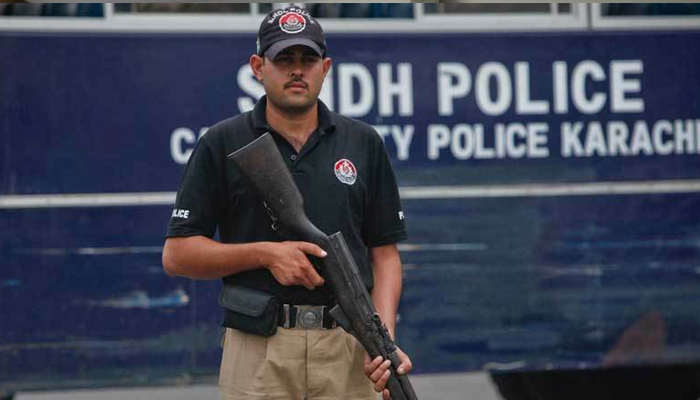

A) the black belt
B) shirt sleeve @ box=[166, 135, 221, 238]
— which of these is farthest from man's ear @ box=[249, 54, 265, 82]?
the black belt

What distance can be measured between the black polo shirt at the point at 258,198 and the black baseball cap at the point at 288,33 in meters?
0.19

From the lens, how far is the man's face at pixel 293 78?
292cm

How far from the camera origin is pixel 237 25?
4.98m

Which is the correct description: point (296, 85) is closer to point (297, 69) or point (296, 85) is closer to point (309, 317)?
point (297, 69)

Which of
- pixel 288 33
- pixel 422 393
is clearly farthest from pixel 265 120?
pixel 422 393

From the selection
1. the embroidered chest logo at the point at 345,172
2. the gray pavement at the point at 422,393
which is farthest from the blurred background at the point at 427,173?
the embroidered chest logo at the point at 345,172

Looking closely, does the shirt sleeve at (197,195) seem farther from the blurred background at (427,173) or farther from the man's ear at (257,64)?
the blurred background at (427,173)

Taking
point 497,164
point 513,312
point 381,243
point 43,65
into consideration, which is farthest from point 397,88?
point 381,243

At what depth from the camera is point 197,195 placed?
295cm

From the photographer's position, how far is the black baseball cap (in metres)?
2.90

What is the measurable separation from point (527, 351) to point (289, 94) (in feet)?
8.77

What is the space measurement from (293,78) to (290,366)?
0.74 metres

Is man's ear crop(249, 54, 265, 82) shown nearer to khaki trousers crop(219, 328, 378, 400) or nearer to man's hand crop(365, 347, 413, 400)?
khaki trousers crop(219, 328, 378, 400)

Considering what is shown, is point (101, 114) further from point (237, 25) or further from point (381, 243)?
point (381, 243)
